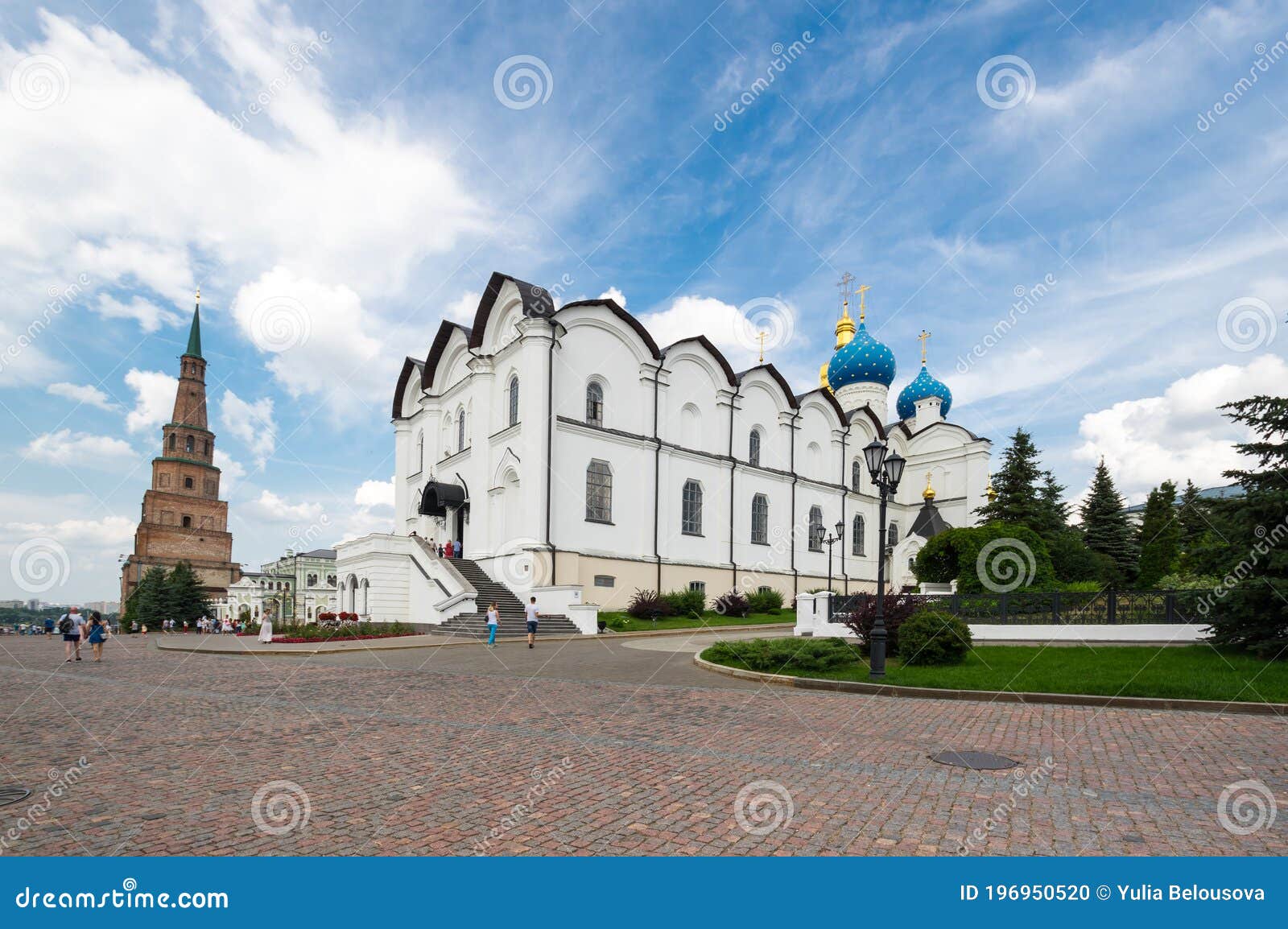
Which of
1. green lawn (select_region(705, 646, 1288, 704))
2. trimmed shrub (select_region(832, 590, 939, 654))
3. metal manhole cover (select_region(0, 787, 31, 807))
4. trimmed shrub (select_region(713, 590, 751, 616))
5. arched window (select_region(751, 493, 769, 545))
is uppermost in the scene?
arched window (select_region(751, 493, 769, 545))

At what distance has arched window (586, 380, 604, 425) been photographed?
97.2 feet

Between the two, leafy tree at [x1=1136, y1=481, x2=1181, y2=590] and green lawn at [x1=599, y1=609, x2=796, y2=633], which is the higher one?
leafy tree at [x1=1136, y1=481, x2=1181, y2=590]

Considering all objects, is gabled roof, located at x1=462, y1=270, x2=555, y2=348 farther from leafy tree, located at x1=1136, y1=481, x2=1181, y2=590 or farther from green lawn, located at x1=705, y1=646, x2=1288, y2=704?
leafy tree, located at x1=1136, y1=481, x2=1181, y2=590

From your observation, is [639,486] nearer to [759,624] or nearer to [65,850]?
[759,624]

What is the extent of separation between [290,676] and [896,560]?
3400 cm

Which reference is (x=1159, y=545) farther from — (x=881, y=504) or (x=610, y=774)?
(x=610, y=774)

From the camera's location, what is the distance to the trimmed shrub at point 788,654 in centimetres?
1298

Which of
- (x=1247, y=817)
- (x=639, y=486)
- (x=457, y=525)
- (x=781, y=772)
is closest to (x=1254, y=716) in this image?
(x=1247, y=817)

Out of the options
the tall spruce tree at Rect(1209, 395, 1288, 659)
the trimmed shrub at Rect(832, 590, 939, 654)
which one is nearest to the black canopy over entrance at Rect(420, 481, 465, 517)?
the trimmed shrub at Rect(832, 590, 939, 654)

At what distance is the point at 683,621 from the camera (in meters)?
28.0

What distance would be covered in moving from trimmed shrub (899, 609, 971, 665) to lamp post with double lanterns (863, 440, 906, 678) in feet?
2.00

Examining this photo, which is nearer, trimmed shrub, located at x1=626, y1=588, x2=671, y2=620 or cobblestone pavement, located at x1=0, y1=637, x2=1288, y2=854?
cobblestone pavement, located at x1=0, y1=637, x2=1288, y2=854

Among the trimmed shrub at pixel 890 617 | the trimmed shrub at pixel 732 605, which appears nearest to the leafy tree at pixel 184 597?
the trimmed shrub at pixel 732 605

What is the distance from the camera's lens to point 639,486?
30.9 metres
